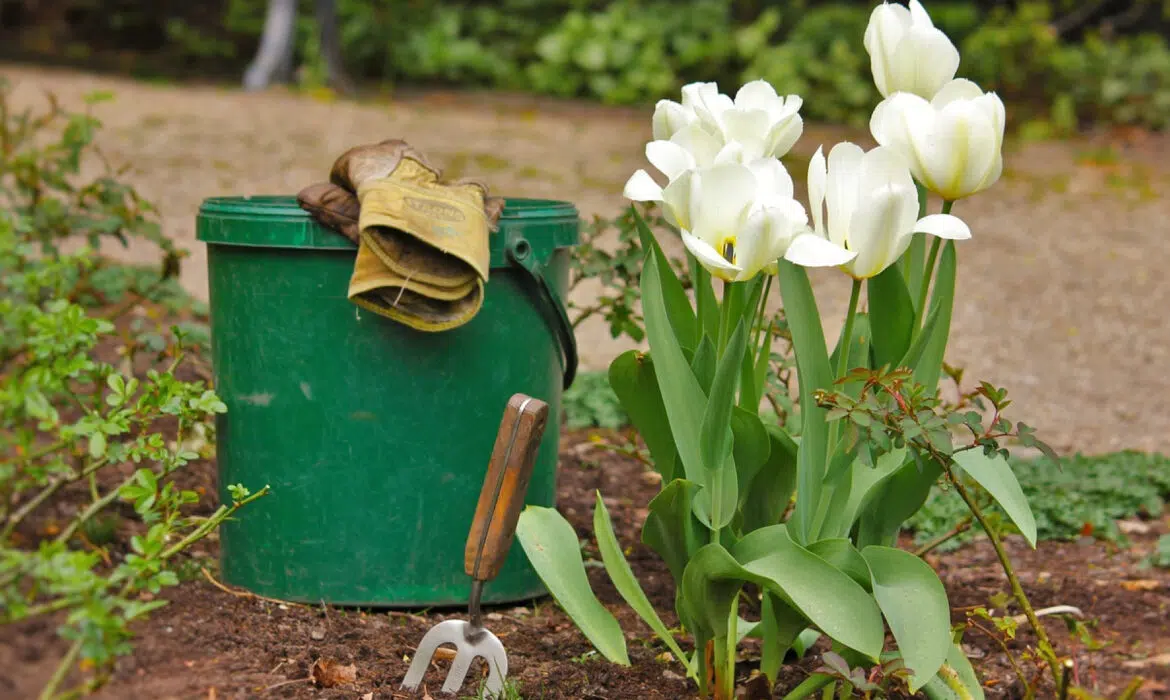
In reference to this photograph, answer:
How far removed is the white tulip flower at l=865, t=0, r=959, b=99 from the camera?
6.32 feet

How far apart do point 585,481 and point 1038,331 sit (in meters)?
2.70

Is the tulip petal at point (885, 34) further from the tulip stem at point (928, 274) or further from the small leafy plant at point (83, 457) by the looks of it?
the small leafy plant at point (83, 457)

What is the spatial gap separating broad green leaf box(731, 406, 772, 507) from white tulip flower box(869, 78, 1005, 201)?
17.2 inches

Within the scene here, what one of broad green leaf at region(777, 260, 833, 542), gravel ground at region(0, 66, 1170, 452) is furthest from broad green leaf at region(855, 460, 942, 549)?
gravel ground at region(0, 66, 1170, 452)

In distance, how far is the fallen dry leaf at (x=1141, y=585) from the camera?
289 centimetres

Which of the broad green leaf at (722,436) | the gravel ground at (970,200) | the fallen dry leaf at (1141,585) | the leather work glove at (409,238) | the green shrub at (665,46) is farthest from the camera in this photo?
the green shrub at (665,46)

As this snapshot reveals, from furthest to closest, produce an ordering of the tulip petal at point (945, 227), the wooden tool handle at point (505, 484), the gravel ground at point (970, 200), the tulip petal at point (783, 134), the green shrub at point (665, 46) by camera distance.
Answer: the green shrub at point (665, 46) < the gravel ground at point (970, 200) < the wooden tool handle at point (505, 484) < the tulip petal at point (783, 134) < the tulip petal at point (945, 227)

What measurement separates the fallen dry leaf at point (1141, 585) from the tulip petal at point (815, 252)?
4.95ft

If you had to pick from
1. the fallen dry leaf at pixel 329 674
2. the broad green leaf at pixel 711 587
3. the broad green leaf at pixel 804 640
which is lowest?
the fallen dry leaf at pixel 329 674

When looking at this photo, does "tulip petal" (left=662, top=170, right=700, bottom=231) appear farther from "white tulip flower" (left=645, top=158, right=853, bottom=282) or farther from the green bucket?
the green bucket

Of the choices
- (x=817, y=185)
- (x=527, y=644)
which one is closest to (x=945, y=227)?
(x=817, y=185)

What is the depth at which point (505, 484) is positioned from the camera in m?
2.07

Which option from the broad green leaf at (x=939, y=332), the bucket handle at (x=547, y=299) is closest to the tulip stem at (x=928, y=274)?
the broad green leaf at (x=939, y=332)

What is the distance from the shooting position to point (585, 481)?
3.53 metres
